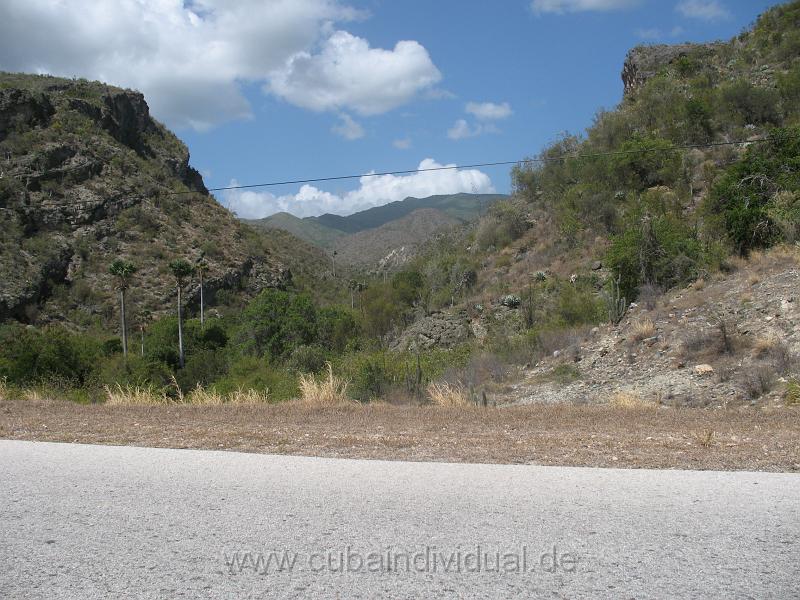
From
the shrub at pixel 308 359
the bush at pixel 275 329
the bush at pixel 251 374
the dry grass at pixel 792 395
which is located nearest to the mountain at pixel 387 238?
the bush at pixel 275 329

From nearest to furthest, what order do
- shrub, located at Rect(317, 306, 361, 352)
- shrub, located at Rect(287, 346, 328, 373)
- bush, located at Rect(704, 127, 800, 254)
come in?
1. bush, located at Rect(704, 127, 800, 254)
2. shrub, located at Rect(287, 346, 328, 373)
3. shrub, located at Rect(317, 306, 361, 352)

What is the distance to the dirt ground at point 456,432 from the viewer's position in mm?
7234

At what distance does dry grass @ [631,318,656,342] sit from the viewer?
20.5 meters

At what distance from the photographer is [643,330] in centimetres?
2078

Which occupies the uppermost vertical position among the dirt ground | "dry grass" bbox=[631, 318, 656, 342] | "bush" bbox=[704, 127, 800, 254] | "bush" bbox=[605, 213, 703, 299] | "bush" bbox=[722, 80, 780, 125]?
"bush" bbox=[722, 80, 780, 125]

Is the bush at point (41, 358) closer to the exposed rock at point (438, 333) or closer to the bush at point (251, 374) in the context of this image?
the bush at point (251, 374)

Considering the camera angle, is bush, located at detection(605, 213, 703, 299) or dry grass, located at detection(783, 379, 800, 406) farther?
bush, located at detection(605, 213, 703, 299)

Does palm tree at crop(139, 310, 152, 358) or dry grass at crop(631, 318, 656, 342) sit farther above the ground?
palm tree at crop(139, 310, 152, 358)

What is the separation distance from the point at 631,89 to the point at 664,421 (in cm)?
5645

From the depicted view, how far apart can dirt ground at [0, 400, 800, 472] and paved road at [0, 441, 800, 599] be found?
83 centimetres

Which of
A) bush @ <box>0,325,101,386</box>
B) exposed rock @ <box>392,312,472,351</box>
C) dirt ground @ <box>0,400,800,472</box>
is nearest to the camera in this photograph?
dirt ground @ <box>0,400,800,472</box>

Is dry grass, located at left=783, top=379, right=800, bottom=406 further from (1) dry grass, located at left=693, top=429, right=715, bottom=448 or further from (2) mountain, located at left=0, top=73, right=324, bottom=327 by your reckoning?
(2) mountain, located at left=0, top=73, right=324, bottom=327

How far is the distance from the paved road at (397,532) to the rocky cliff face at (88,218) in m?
54.3

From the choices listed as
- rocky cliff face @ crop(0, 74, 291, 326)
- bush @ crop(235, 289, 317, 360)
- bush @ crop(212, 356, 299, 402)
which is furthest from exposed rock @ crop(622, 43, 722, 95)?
rocky cliff face @ crop(0, 74, 291, 326)
